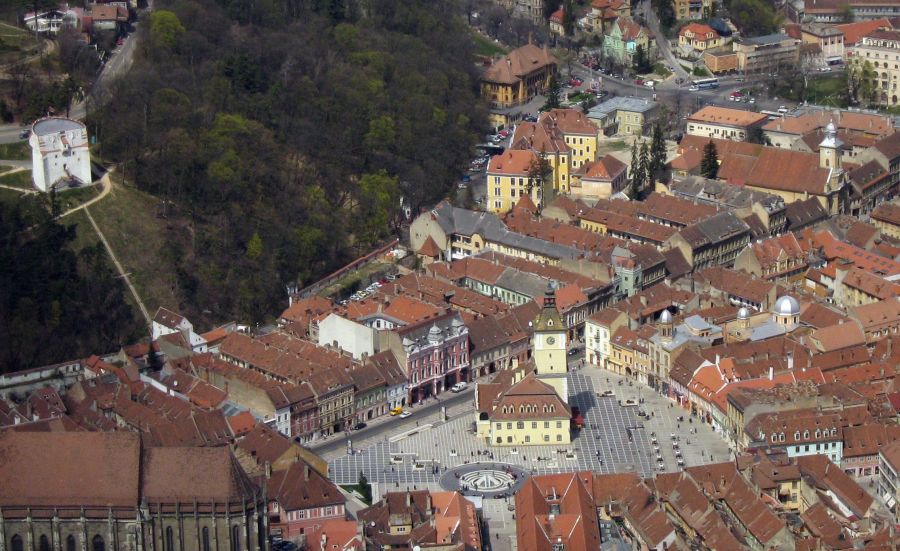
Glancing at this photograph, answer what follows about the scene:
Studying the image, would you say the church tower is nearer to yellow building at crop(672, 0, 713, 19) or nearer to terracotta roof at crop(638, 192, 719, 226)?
terracotta roof at crop(638, 192, 719, 226)

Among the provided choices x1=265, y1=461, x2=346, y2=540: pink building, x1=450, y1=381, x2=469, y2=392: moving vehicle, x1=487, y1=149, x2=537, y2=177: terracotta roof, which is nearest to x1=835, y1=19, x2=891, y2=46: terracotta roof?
x1=487, y1=149, x2=537, y2=177: terracotta roof

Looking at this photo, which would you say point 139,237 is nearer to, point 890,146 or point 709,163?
point 709,163

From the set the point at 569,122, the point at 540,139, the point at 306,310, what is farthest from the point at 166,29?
the point at 306,310

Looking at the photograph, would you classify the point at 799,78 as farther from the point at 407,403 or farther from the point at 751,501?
the point at 751,501

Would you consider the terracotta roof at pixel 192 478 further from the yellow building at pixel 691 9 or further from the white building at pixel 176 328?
the yellow building at pixel 691 9

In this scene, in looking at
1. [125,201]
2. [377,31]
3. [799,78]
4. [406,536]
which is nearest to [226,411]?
[406,536]

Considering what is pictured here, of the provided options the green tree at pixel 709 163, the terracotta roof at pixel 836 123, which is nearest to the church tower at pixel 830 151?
the green tree at pixel 709 163
